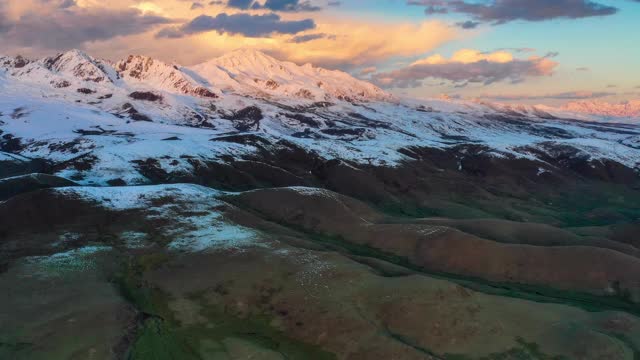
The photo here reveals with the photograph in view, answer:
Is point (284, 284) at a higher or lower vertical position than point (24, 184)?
lower

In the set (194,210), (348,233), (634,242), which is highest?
(194,210)

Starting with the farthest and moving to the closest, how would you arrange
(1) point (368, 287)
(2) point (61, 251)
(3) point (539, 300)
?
1. (2) point (61, 251)
2. (3) point (539, 300)
3. (1) point (368, 287)

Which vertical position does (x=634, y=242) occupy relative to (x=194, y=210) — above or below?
below

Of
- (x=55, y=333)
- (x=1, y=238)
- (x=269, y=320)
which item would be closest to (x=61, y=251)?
(x=1, y=238)

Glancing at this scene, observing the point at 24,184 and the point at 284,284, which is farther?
the point at 24,184

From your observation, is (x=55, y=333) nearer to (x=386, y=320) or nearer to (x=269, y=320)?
(x=269, y=320)

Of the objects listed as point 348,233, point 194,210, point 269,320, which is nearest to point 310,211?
point 348,233

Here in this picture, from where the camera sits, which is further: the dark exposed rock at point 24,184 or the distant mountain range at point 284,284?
the dark exposed rock at point 24,184

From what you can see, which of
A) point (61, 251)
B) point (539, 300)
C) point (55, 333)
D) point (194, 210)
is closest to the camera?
point (55, 333)

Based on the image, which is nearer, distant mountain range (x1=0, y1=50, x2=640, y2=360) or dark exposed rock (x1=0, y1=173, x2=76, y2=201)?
distant mountain range (x1=0, y1=50, x2=640, y2=360)

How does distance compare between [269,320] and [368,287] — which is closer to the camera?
[269,320]
